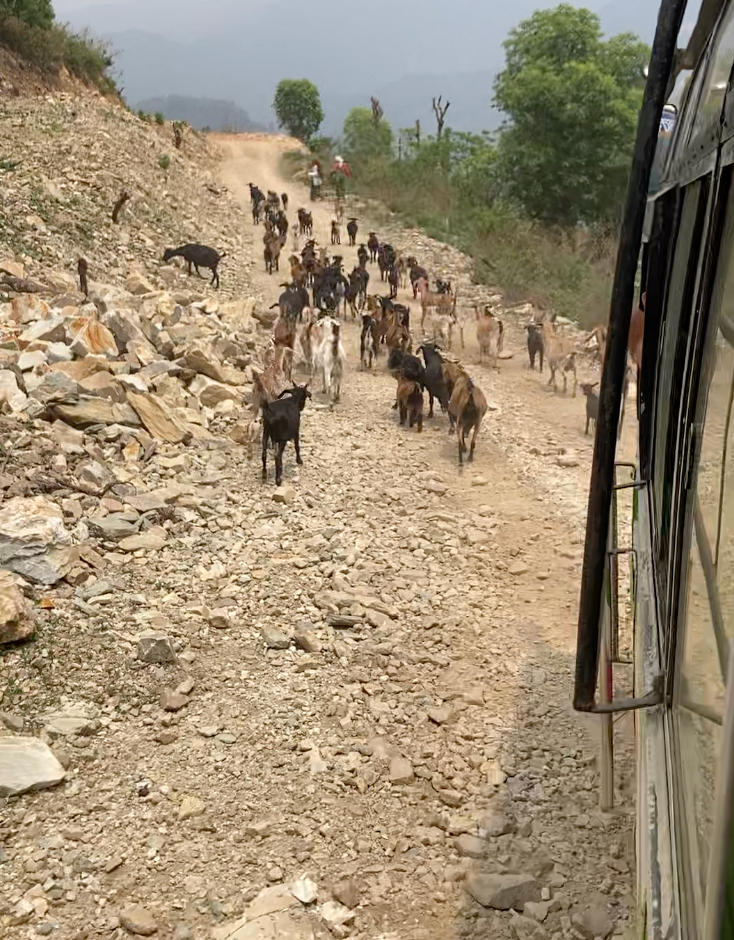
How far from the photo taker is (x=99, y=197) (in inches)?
616

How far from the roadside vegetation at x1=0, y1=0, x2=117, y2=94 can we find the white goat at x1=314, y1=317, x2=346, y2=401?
56.5ft

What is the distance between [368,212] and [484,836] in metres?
20.0

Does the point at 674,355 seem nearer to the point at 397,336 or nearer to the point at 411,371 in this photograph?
the point at 411,371

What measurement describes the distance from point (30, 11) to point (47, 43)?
3.69ft

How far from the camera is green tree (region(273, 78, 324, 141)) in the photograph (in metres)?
36.8

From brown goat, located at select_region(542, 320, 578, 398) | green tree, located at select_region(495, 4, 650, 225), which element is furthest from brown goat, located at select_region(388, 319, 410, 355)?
green tree, located at select_region(495, 4, 650, 225)

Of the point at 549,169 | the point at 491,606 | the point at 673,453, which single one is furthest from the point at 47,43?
the point at 673,453

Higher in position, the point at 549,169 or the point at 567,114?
the point at 567,114

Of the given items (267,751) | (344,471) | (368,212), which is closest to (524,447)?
(344,471)

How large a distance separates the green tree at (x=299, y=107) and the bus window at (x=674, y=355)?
120 ft

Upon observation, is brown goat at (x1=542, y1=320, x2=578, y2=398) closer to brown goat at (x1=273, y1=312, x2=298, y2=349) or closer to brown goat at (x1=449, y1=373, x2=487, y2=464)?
brown goat at (x1=449, y1=373, x2=487, y2=464)

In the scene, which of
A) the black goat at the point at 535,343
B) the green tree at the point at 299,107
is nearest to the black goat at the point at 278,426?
the black goat at the point at 535,343

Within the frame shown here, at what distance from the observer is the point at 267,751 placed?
14.0 ft

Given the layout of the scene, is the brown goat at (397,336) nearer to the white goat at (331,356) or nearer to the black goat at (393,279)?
the white goat at (331,356)
